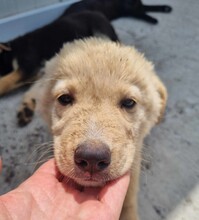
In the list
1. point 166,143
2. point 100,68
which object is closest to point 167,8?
point 166,143

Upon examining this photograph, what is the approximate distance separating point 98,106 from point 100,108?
16mm

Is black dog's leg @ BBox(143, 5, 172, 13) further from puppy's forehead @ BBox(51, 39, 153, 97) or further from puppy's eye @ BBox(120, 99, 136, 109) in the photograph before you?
puppy's eye @ BBox(120, 99, 136, 109)

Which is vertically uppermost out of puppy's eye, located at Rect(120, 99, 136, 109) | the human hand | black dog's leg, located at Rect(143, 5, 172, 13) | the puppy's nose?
the puppy's nose

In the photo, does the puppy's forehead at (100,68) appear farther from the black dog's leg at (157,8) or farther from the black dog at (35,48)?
the black dog's leg at (157,8)

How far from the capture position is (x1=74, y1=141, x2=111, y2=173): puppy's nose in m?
1.38

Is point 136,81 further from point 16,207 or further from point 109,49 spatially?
point 16,207

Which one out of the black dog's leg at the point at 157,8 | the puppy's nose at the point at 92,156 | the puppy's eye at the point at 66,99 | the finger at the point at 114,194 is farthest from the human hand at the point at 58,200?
the black dog's leg at the point at 157,8

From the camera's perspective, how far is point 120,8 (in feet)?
15.2

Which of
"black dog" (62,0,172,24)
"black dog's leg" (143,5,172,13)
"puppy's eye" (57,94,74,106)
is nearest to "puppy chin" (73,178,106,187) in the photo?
"puppy's eye" (57,94,74,106)

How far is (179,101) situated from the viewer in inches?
123

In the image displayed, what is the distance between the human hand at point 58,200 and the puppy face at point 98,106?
77mm

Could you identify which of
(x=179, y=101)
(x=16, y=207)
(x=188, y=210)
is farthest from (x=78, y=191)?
(x=179, y=101)

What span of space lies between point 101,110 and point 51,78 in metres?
0.45

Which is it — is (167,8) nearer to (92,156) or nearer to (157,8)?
(157,8)
